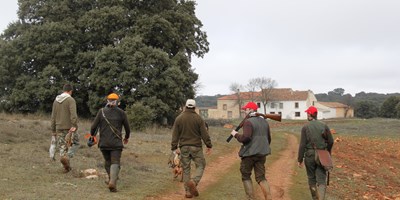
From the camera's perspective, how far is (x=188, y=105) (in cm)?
962

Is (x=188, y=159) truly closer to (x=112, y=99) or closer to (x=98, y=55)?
(x=112, y=99)

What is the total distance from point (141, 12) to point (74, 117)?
26281mm

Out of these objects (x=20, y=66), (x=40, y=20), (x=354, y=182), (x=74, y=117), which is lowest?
(x=354, y=182)

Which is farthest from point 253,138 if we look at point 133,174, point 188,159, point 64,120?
point 64,120

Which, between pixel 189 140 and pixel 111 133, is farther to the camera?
pixel 189 140

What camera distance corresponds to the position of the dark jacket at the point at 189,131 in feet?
31.3

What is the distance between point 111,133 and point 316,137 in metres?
4.67

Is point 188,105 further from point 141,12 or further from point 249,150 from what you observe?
point 141,12

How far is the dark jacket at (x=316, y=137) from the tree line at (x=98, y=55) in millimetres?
21070

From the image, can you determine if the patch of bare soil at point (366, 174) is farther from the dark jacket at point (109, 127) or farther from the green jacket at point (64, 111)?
the green jacket at point (64, 111)

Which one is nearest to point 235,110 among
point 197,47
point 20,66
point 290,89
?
point 290,89

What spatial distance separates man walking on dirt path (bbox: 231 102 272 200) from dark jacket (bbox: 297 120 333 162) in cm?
110

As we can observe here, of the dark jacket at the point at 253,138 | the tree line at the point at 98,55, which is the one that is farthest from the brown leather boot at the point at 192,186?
the tree line at the point at 98,55

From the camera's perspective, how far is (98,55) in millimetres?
31766
